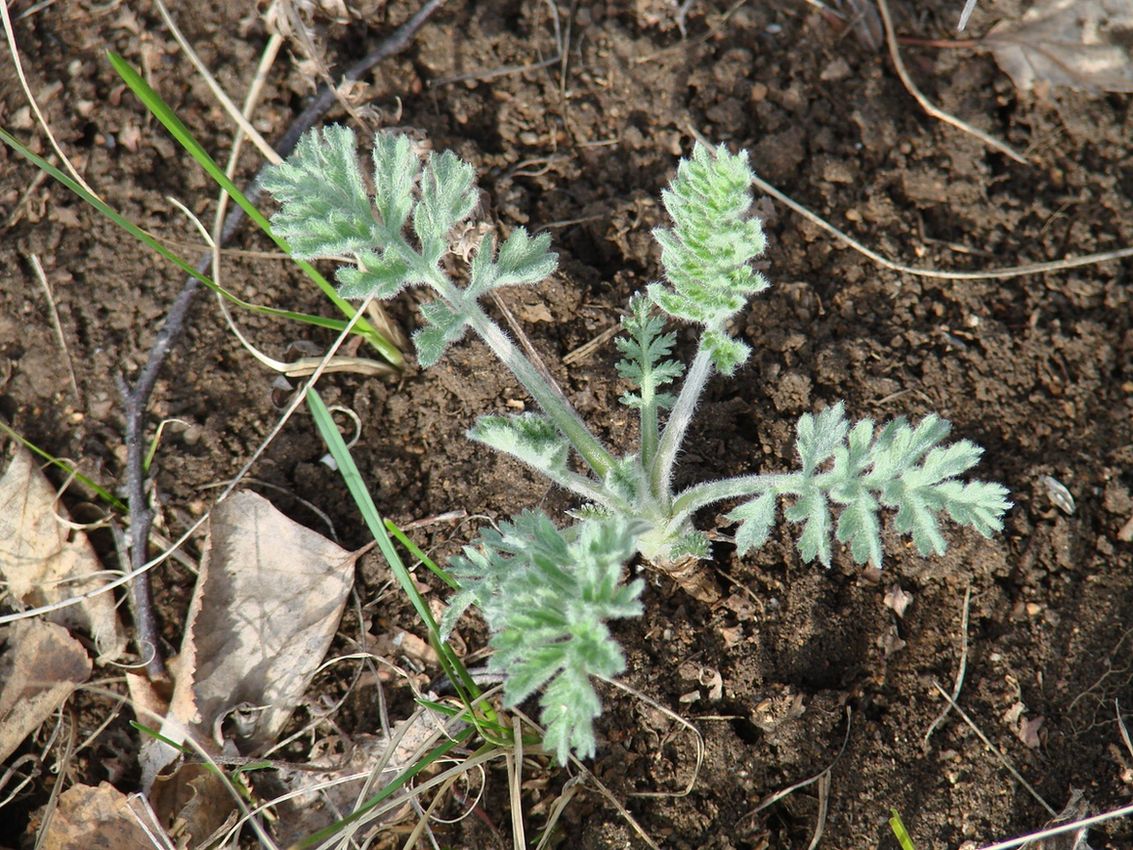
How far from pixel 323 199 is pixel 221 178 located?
537 mm

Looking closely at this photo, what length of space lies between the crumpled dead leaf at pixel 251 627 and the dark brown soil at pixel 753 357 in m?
0.12

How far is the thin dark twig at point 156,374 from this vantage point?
118 inches

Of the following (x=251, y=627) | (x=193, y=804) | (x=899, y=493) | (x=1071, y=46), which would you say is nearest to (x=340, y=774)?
(x=193, y=804)

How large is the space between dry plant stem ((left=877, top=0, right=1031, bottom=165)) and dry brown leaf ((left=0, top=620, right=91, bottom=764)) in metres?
3.51

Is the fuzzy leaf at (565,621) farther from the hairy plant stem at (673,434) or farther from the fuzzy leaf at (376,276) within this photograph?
the fuzzy leaf at (376,276)

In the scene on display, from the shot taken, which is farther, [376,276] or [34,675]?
[34,675]

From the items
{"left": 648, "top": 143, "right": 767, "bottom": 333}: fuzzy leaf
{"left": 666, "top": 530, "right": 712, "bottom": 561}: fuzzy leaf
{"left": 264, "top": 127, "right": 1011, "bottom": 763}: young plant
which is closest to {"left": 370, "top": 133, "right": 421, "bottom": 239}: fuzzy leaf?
{"left": 264, "top": 127, "right": 1011, "bottom": 763}: young plant

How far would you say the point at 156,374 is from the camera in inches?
127

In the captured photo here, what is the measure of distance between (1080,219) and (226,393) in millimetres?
3108

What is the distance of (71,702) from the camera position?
2951mm

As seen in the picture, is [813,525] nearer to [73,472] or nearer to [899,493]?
[899,493]

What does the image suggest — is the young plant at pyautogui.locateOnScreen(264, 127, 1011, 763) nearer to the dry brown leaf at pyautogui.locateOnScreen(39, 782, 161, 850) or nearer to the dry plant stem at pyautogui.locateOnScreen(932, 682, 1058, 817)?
the dry plant stem at pyautogui.locateOnScreen(932, 682, 1058, 817)

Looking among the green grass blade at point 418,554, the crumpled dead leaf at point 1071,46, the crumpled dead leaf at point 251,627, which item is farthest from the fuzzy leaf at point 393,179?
the crumpled dead leaf at point 1071,46

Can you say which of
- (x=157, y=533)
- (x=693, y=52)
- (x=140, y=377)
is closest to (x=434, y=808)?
(x=157, y=533)
